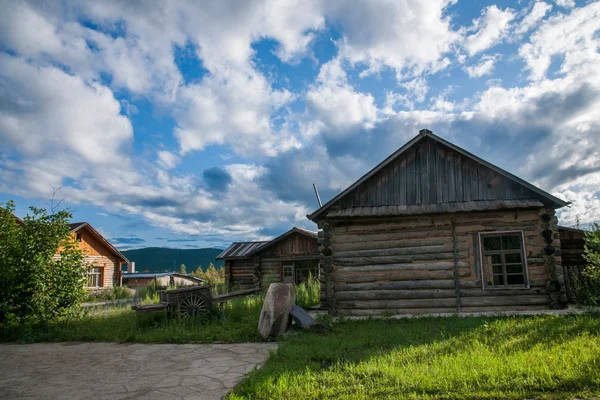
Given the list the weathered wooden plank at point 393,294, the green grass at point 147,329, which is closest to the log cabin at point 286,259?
the weathered wooden plank at point 393,294

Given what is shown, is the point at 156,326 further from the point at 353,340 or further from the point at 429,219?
the point at 429,219

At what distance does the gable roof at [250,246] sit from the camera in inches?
938

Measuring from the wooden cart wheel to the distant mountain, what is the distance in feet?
465

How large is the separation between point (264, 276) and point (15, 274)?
15.2m

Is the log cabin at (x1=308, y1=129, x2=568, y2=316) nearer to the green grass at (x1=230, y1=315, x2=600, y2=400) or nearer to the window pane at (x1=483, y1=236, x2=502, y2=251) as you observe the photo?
the green grass at (x1=230, y1=315, x2=600, y2=400)

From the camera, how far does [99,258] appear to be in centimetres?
2908

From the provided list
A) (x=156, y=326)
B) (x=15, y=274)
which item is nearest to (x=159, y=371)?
(x=156, y=326)

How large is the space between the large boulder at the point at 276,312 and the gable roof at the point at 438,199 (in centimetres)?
367

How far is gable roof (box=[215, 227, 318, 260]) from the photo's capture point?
2383cm

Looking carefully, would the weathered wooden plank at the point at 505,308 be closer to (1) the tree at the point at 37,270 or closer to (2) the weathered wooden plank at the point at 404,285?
(2) the weathered wooden plank at the point at 404,285

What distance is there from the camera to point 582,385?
4.62 m

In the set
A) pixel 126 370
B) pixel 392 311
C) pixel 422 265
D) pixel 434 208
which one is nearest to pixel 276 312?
pixel 126 370

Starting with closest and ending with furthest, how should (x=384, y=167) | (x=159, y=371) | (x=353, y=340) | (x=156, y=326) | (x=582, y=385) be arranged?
(x=582, y=385)
(x=159, y=371)
(x=353, y=340)
(x=156, y=326)
(x=384, y=167)

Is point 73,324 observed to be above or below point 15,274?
below
